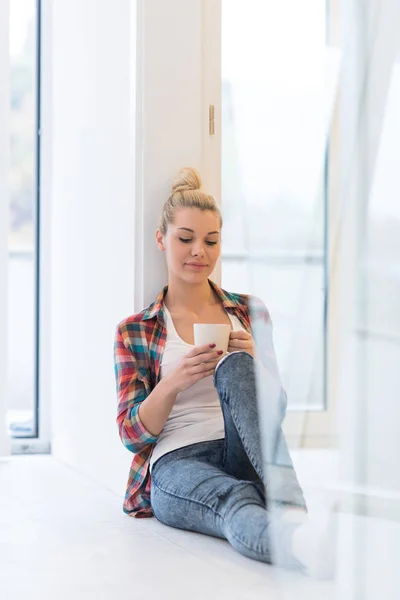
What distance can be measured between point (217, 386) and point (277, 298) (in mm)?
890

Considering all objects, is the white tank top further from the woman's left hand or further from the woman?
the woman's left hand

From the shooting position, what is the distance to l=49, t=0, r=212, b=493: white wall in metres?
2.13

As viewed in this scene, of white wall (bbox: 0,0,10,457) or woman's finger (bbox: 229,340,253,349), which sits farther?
white wall (bbox: 0,0,10,457)

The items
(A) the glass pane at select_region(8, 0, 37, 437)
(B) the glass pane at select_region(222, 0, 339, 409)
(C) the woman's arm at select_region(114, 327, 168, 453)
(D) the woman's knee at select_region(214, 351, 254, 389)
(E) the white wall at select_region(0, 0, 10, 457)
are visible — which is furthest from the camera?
(A) the glass pane at select_region(8, 0, 37, 437)

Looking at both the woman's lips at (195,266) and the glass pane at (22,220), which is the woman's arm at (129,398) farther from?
the glass pane at (22,220)

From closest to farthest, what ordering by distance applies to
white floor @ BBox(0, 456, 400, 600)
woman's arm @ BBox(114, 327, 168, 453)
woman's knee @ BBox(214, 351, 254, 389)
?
white floor @ BBox(0, 456, 400, 600) < woman's knee @ BBox(214, 351, 254, 389) < woman's arm @ BBox(114, 327, 168, 453)

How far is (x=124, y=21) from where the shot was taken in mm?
2232

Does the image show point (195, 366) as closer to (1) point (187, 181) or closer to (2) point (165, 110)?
(1) point (187, 181)

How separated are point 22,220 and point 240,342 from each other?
1.39m

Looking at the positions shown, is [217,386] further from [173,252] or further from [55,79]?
[55,79]

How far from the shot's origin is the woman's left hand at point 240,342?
74.5 inches

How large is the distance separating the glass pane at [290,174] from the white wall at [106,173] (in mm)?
1051

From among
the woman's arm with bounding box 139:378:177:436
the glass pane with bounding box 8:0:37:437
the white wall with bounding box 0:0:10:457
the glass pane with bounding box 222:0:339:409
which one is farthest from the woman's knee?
the glass pane with bounding box 8:0:37:437

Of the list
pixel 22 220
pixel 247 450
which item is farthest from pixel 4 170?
pixel 247 450
